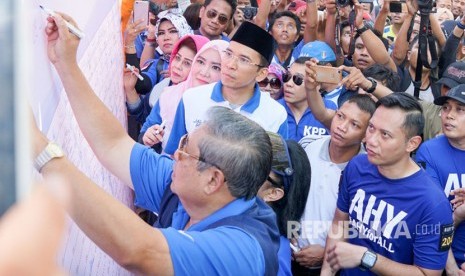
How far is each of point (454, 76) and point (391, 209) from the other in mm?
1284

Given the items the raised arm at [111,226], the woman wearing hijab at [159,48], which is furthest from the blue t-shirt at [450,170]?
the raised arm at [111,226]

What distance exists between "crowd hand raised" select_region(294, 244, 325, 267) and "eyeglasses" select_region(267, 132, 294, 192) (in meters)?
0.67

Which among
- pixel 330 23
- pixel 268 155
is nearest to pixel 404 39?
pixel 330 23

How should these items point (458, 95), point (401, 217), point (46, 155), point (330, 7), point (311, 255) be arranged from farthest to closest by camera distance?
point (330, 7) < point (458, 95) < point (311, 255) < point (401, 217) < point (46, 155)

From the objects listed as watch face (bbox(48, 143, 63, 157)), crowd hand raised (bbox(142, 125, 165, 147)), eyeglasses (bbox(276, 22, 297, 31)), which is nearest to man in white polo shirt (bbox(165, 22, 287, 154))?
crowd hand raised (bbox(142, 125, 165, 147))

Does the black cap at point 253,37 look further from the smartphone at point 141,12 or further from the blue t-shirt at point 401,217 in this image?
the blue t-shirt at point 401,217

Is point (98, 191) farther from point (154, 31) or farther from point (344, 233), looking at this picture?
point (154, 31)

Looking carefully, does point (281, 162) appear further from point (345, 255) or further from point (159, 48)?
point (159, 48)

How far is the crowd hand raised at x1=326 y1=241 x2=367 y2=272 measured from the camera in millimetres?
2389

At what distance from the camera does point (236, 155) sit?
154 centimetres

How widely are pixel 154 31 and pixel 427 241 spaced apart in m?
2.60

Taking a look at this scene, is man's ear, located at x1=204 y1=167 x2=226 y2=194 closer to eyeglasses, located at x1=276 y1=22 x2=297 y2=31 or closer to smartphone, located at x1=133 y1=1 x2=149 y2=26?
smartphone, located at x1=133 y1=1 x2=149 y2=26

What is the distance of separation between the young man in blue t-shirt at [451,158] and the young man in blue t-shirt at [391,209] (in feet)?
1.16

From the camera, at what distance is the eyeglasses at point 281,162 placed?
2.04 metres
